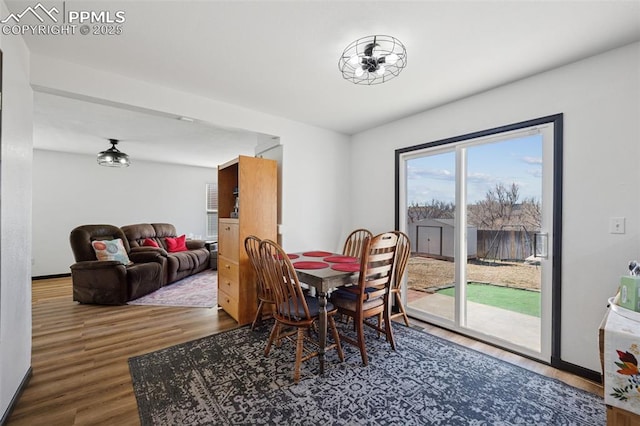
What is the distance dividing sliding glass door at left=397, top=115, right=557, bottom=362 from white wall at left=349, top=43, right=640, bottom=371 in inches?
5.0

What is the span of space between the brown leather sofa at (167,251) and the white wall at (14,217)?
2.79 meters

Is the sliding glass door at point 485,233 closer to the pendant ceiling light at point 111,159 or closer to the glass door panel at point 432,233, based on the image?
the glass door panel at point 432,233

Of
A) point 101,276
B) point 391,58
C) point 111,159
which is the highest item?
point 391,58

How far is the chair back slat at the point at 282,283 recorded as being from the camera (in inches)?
81.0

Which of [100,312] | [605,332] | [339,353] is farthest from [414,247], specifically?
[100,312]

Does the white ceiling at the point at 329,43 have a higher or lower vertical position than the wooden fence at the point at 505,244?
higher

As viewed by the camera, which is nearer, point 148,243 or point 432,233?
point 432,233

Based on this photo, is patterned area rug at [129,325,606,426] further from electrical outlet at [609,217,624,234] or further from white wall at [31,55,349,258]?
white wall at [31,55,349,258]

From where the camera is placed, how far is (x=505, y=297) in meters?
2.73

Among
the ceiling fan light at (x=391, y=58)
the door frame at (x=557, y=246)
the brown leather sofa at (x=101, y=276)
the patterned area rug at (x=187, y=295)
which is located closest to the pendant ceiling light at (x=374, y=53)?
the ceiling fan light at (x=391, y=58)

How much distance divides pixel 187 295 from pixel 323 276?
117 inches

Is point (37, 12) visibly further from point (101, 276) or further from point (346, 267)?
point (101, 276)

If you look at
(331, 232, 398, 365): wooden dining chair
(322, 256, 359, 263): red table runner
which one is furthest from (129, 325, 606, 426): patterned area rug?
(322, 256, 359, 263): red table runner

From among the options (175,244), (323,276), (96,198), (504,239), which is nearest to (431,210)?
(504,239)
